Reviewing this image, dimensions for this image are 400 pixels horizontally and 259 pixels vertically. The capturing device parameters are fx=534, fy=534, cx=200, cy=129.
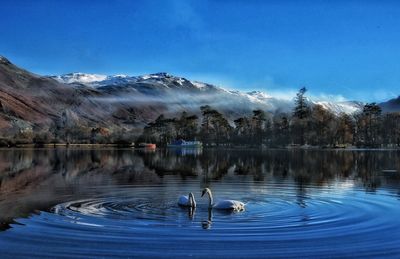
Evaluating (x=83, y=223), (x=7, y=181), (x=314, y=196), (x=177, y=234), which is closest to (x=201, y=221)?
(x=177, y=234)

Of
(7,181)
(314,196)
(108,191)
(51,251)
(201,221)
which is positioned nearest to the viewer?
(51,251)

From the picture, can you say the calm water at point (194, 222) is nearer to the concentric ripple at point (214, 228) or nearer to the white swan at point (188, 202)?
the concentric ripple at point (214, 228)

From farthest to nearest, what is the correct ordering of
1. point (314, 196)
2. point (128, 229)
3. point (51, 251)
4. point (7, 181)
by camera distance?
1. point (7, 181)
2. point (314, 196)
3. point (128, 229)
4. point (51, 251)

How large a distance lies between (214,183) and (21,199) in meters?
16.7

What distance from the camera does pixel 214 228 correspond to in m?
21.5

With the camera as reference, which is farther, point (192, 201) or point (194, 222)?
point (192, 201)

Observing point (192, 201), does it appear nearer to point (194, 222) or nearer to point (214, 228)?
point (194, 222)

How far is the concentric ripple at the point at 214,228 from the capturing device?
17.5 m

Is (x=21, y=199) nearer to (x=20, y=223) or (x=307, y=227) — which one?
(x=20, y=223)

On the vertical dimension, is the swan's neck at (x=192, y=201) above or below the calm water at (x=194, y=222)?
above

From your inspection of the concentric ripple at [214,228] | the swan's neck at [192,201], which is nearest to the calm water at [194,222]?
the concentric ripple at [214,228]

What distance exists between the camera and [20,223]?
22.1 meters

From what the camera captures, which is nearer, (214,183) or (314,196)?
(314,196)

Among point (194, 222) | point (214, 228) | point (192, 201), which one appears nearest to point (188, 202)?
point (192, 201)
